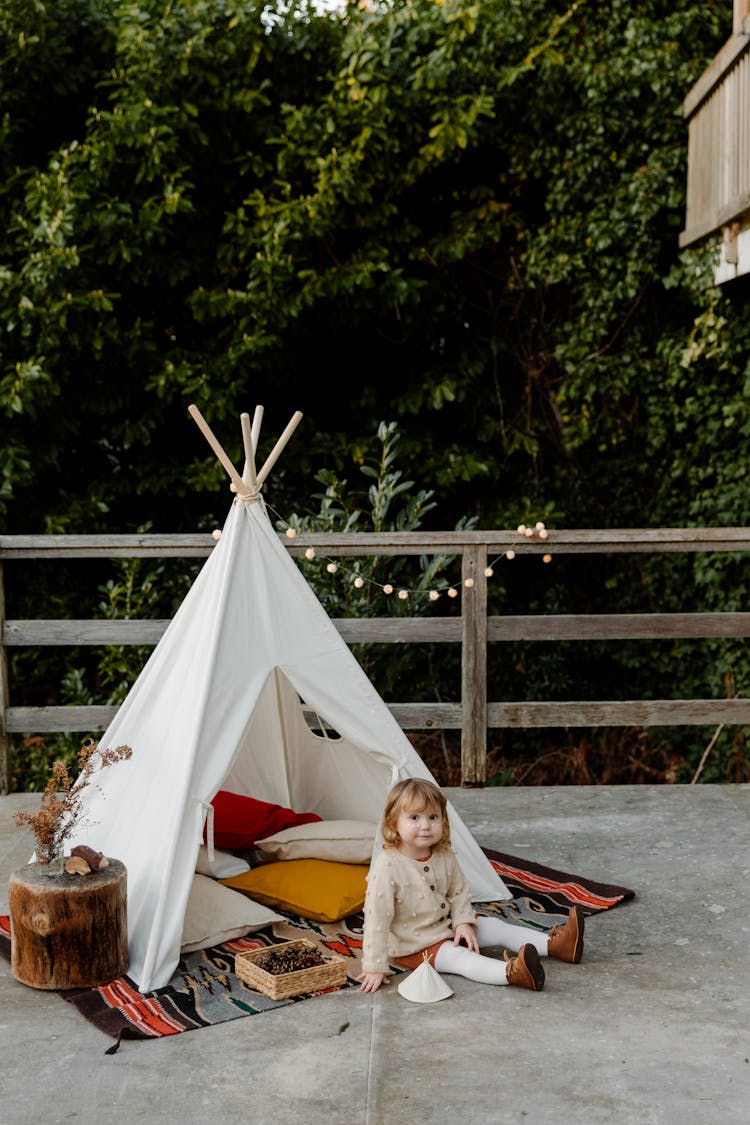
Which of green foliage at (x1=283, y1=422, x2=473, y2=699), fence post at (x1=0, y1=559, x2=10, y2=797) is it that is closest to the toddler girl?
green foliage at (x1=283, y1=422, x2=473, y2=699)

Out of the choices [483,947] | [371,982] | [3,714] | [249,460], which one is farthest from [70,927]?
[3,714]

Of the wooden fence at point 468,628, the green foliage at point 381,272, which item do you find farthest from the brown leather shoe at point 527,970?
the green foliage at point 381,272

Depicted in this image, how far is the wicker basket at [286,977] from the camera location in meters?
3.19

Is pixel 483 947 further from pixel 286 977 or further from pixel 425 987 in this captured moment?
pixel 286 977

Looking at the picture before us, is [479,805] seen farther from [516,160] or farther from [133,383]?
[516,160]

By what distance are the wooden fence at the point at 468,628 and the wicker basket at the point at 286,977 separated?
2.05 m

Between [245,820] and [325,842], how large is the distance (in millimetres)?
323

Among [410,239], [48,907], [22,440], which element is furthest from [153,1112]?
[410,239]

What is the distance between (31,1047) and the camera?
116 inches

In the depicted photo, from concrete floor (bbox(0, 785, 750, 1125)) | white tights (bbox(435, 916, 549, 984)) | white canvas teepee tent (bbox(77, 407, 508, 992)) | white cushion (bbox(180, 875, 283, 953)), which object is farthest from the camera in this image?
white cushion (bbox(180, 875, 283, 953))

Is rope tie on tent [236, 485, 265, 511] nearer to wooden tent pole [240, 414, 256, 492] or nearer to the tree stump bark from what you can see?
wooden tent pole [240, 414, 256, 492]

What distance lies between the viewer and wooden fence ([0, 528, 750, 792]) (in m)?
5.30

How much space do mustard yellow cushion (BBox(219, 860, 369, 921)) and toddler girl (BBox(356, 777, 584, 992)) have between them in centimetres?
38

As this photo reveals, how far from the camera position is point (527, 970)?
3.20 m
